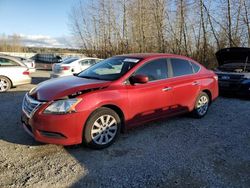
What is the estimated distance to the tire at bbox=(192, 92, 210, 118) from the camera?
6181 mm

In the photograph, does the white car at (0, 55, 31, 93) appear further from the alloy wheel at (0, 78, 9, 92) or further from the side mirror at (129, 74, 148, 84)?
the side mirror at (129, 74, 148, 84)

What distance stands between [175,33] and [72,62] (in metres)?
8.34

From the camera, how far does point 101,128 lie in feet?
14.2

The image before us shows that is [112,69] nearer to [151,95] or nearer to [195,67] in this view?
[151,95]

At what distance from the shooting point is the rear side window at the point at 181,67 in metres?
5.66

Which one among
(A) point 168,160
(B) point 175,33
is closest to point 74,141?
(A) point 168,160

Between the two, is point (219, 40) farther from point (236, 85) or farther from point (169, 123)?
point (169, 123)

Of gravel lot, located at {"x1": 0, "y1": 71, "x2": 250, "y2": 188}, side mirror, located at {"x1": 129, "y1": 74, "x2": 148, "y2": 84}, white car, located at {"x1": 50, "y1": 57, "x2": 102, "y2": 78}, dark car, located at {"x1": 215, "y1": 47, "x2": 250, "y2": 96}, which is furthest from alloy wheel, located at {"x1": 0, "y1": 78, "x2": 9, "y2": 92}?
dark car, located at {"x1": 215, "y1": 47, "x2": 250, "y2": 96}

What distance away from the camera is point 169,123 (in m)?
5.82

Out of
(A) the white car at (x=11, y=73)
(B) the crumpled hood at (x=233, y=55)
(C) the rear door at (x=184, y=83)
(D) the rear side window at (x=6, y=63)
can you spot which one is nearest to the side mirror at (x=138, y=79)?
(C) the rear door at (x=184, y=83)

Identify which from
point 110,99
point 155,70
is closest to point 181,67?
point 155,70

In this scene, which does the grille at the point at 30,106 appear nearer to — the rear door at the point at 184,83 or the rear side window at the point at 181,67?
the rear door at the point at 184,83

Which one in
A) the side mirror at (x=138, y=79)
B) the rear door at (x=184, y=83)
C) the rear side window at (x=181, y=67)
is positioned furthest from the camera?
the rear side window at (x=181, y=67)

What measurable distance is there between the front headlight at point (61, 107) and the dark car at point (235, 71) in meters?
6.31
